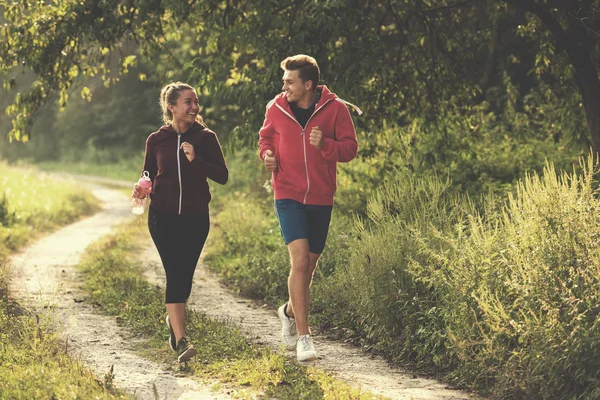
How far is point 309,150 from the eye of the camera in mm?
6148

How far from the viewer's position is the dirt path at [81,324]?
5.71m

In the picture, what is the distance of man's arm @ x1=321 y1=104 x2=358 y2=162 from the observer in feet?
19.9

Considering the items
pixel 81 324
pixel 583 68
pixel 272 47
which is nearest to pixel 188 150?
pixel 81 324

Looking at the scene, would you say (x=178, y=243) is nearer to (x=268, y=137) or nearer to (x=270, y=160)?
(x=270, y=160)

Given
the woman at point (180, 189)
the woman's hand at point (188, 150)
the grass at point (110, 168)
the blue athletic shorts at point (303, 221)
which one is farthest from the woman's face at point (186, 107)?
the grass at point (110, 168)

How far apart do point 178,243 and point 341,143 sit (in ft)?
4.66

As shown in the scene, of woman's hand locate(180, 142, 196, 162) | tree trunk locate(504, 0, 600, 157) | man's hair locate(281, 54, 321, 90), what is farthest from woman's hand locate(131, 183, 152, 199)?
tree trunk locate(504, 0, 600, 157)

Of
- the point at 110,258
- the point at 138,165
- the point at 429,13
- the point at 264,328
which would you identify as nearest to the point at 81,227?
the point at 110,258

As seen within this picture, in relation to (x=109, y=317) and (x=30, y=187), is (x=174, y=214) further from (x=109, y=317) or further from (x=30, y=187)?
(x=30, y=187)

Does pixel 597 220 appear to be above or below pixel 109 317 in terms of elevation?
above

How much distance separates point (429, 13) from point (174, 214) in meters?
7.16

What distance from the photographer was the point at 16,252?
42.7ft

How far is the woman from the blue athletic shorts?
0.55 metres

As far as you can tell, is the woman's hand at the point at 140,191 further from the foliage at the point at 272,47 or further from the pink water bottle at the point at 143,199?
the foliage at the point at 272,47
